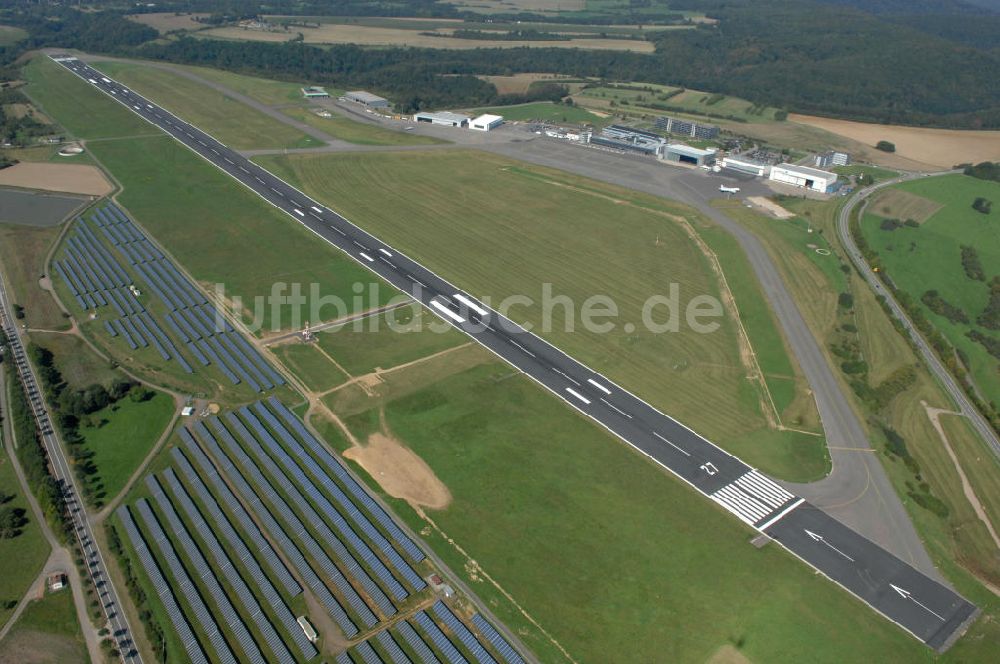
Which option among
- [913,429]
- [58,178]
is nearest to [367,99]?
[58,178]

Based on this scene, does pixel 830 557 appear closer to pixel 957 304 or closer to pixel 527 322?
pixel 527 322

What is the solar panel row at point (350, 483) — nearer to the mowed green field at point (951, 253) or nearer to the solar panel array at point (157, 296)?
the solar panel array at point (157, 296)

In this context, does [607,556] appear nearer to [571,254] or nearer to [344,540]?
[344,540]

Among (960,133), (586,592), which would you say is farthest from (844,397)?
(960,133)

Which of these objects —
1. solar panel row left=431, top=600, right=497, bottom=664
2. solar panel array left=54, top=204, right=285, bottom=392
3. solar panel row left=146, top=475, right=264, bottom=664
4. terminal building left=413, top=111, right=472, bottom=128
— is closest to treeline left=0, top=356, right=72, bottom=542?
solar panel row left=146, top=475, right=264, bottom=664

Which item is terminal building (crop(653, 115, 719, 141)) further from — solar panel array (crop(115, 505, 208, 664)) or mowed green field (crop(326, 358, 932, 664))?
solar panel array (crop(115, 505, 208, 664))

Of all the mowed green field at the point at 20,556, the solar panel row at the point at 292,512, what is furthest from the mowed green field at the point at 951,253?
the mowed green field at the point at 20,556
